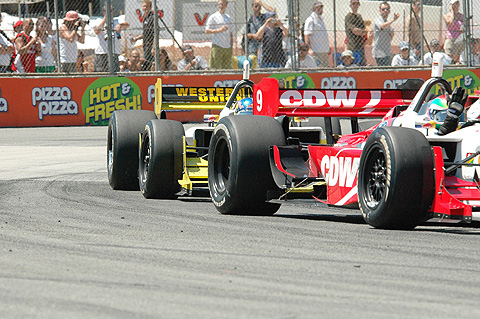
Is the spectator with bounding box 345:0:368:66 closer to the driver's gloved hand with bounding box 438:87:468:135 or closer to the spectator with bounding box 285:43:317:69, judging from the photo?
the spectator with bounding box 285:43:317:69

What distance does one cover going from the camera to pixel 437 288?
12.6 ft

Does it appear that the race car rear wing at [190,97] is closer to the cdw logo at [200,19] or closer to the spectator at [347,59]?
the cdw logo at [200,19]

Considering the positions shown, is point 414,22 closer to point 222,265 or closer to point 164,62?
point 164,62

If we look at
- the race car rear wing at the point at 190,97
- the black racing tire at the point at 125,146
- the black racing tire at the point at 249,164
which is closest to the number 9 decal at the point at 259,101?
the black racing tire at the point at 249,164

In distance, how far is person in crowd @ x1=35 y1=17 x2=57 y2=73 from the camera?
59.6ft

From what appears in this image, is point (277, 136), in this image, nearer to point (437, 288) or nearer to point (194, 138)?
point (194, 138)

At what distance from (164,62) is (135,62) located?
67 cm

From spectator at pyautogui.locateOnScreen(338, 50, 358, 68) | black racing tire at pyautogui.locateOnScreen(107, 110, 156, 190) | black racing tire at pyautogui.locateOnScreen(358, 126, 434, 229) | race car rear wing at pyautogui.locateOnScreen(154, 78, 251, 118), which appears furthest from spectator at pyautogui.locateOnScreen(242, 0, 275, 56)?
black racing tire at pyautogui.locateOnScreen(358, 126, 434, 229)

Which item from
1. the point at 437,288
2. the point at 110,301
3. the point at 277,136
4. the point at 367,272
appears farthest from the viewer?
the point at 277,136

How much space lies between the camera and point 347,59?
1886 cm

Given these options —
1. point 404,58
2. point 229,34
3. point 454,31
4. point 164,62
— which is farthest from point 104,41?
point 454,31

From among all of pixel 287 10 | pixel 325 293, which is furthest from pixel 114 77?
pixel 325 293

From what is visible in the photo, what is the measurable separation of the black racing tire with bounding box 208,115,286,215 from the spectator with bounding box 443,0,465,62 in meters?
12.7

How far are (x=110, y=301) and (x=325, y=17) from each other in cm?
1524
